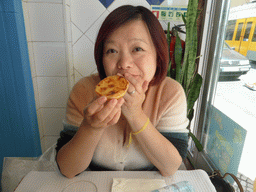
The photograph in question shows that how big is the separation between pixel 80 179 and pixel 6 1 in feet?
5.01

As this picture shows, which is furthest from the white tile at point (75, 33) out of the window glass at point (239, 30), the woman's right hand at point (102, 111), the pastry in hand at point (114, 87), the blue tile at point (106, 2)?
the window glass at point (239, 30)

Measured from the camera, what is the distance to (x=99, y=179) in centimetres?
74

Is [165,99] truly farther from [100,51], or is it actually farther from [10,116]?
[10,116]

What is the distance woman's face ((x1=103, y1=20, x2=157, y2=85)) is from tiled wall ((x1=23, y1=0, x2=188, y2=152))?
3.45 feet

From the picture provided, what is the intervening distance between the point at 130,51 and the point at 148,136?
41 cm

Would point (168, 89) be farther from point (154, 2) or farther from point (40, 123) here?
point (40, 123)

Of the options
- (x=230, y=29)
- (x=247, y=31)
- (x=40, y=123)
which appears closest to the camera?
(x=247, y=31)

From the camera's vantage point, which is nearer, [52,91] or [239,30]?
[239,30]

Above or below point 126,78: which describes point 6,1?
above

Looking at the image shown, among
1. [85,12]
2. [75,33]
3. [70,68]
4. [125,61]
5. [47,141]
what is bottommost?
[47,141]

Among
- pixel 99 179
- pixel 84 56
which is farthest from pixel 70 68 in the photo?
pixel 99 179

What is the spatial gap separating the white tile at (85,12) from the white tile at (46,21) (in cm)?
14

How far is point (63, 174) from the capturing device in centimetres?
77

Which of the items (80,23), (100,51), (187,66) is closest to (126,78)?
(100,51)
